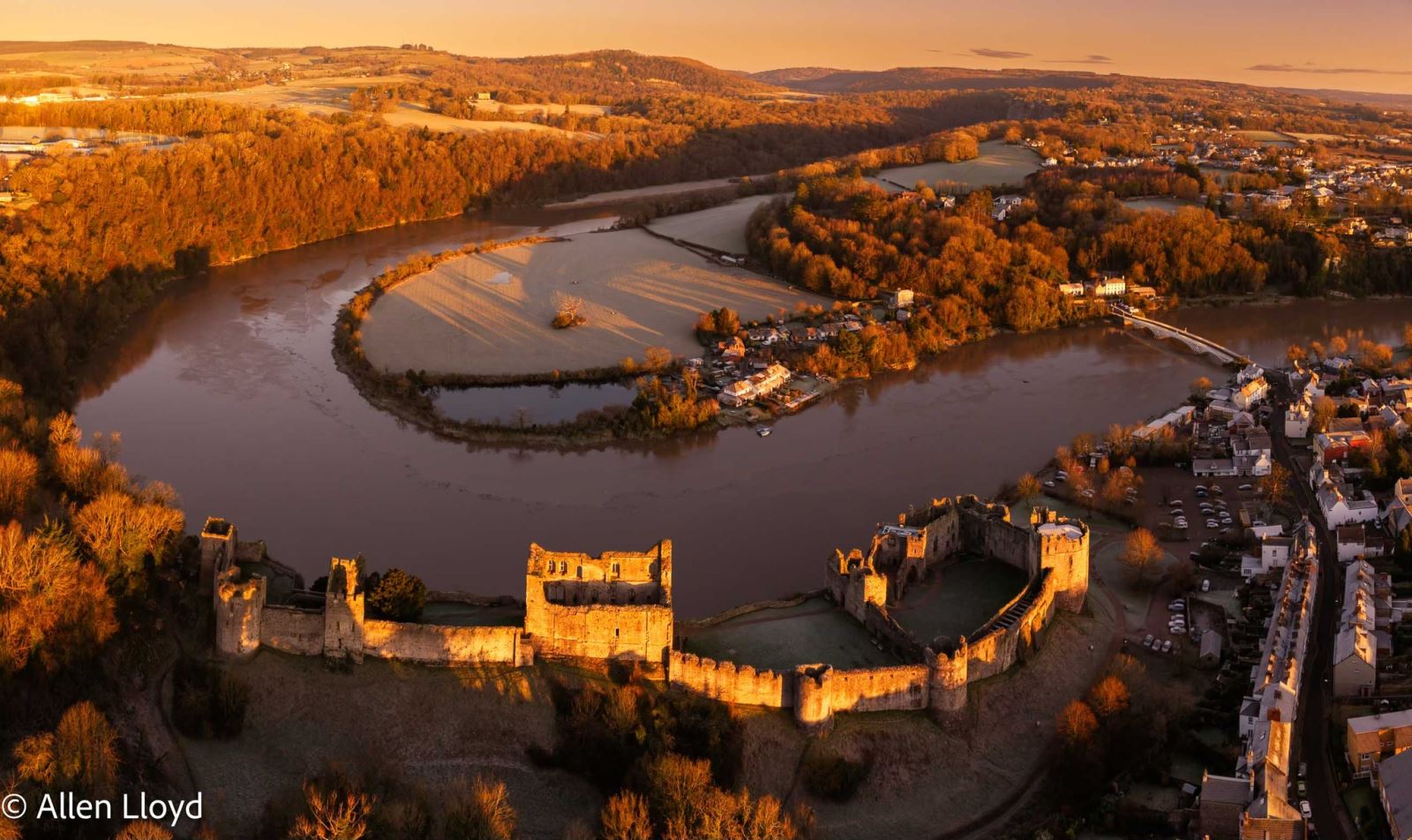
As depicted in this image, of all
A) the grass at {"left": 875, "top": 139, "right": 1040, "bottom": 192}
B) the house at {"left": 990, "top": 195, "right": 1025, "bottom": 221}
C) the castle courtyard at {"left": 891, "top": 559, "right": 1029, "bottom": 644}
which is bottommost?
the castle courtyard at {"left": 891, "top": 559, "right": 1029, "bottom": 644}

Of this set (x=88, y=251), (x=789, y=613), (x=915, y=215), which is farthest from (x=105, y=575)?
(x=915, y=215)

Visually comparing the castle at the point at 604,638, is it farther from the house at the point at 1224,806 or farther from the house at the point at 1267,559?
the house at the point at 1267,559

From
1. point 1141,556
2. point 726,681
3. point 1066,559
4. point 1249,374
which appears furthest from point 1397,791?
point 1249,374

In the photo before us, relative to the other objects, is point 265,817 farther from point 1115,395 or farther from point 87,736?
point 1115,395

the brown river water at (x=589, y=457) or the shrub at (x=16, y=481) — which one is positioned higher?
the shrub at (x=16, y=481)

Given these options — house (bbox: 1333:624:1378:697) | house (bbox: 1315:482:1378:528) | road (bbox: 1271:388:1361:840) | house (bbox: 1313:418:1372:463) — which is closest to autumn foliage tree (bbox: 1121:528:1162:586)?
road (bbox: 1271:388:1361:840)

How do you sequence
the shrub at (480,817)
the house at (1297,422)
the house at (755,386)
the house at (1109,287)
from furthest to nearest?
the house at (1109,287)
the house at (755,386)
the house at (1297,422)
the shrub at (480,817)

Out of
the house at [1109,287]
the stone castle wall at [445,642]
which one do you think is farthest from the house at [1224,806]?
the house at [1109,287]

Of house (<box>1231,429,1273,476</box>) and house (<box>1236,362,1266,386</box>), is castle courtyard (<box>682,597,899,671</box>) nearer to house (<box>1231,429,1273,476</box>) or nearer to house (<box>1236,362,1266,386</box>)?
house (<box>1231,429,1273,476</box>)

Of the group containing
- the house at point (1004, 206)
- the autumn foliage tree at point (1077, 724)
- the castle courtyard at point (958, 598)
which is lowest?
the autumn foliage tree at point (1077, 724)
